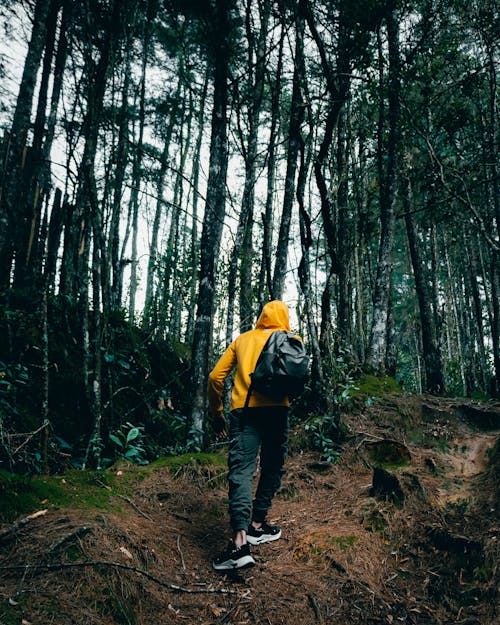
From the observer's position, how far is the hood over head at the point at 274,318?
3516 millimetres

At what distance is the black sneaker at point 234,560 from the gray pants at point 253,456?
135 millimetres

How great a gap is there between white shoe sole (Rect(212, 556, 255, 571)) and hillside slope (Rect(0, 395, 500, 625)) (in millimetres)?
61

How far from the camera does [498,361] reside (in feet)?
30.8

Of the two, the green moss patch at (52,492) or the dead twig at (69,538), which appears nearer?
the dead twig at (69,538)

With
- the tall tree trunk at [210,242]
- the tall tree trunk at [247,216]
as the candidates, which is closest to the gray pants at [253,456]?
the tall tree trunk at [210,242]

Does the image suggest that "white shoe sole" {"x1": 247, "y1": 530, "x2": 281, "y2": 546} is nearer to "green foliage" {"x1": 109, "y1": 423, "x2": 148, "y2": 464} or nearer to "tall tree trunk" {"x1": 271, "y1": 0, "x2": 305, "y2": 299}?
"green foliage" {"x1": 109, "y1": 423, "x2": 148, "y2": 464}

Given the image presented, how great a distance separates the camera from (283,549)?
10.4 feet

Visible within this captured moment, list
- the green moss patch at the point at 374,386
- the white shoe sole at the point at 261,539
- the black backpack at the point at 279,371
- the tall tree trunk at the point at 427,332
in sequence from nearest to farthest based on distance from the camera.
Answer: the black backpack at the point at 279,371
the white shoe sole at the point at 261,539
the green moss patch at the point at 374,386
the tall tree trunk at the point at 427,332

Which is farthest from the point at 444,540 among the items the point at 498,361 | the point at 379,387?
the point at 498,361

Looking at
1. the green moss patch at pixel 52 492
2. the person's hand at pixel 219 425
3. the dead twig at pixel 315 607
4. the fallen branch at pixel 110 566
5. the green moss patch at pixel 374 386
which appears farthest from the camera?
the green moss patch at pixel 374 386

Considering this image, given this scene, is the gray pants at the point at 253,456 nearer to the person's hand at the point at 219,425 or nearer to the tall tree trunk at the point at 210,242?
the person's hand at the point at 219,425

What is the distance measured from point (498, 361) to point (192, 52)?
513 inches

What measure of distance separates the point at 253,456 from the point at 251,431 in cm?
19

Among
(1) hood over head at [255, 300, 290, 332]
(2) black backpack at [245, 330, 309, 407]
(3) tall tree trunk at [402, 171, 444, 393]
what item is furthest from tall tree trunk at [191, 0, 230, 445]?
(3) tall tree trunk at [402, 171, 444, 393]
